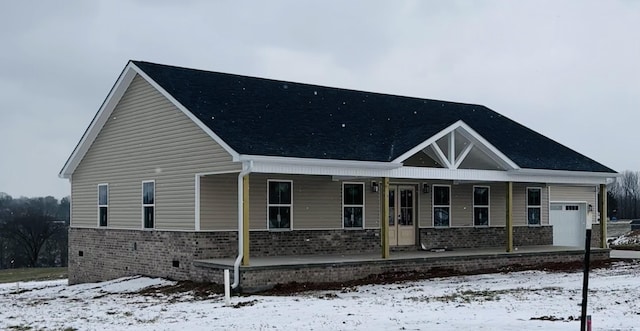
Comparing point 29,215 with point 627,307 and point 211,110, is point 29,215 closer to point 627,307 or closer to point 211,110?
point 211,110

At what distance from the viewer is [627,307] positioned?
1341 centimetres

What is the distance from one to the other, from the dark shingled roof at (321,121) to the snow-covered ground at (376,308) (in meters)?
3.85

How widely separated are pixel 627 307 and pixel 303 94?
13.0 meters

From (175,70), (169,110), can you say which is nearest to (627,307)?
(169,110)

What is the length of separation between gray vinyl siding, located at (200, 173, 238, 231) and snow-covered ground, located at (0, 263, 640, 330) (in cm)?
205

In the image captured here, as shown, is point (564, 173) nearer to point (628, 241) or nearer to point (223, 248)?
point (223, 248)

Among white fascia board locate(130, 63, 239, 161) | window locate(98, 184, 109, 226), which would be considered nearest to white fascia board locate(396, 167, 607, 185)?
white fascia board locate(130, 63, 239, 161)

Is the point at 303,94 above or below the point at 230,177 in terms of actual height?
above

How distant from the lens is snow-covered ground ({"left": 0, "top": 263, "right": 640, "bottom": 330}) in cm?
1228

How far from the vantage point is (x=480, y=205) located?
2586 centimetres

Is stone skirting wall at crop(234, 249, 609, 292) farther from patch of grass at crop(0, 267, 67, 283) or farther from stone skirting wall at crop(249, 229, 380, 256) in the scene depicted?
patch of grass at crop(0, 267, 67, 283)

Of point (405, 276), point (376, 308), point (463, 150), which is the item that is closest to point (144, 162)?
point (405, 276)

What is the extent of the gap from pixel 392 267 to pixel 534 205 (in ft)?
30.7

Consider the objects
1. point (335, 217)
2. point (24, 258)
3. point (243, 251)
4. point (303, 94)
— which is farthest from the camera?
point (24, 258)
